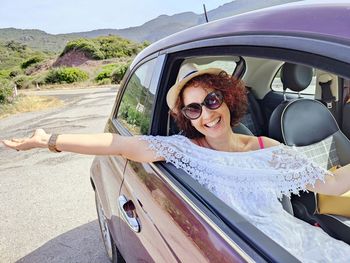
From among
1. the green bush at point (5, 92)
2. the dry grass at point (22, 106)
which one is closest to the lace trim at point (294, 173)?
the dry grass at point (22, 106)

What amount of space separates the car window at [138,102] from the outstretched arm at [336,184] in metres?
0.91

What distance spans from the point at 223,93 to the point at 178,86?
222 mm

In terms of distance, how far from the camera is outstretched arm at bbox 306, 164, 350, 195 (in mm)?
1688

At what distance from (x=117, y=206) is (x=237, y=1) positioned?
52.9 inches

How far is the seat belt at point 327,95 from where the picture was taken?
10.7 ft

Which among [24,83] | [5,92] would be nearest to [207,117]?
[5,92]

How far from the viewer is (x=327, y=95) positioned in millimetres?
3340

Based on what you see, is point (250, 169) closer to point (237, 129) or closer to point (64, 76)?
point (237, 129)

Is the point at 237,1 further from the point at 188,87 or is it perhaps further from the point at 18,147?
the point at 18,147

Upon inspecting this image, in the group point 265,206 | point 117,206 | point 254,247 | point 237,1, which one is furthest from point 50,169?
point 254,247

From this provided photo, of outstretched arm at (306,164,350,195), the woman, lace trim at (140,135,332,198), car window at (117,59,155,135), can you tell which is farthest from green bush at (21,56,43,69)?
outstretched arm at (306,164,350,195)

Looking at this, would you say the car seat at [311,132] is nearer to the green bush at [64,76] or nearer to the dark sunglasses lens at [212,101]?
the dark sunglasses lens at [212,101]

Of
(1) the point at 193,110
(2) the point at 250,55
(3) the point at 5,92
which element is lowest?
(3) the point at 5,92

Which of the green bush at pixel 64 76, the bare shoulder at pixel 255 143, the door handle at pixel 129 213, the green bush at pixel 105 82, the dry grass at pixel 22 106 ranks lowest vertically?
the green bush at pixel 105 82
